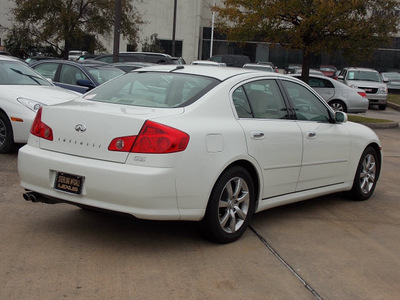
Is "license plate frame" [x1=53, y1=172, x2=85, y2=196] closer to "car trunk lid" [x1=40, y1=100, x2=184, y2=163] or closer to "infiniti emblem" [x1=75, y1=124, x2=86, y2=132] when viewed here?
"car trunk lid" [x1=40, y1=100, x2=184, y2=163]

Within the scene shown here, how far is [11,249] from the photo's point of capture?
448cm

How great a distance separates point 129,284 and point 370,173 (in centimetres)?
418

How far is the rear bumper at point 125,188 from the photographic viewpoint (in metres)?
4.22

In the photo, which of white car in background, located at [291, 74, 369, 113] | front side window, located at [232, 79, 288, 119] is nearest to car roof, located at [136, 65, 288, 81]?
front side window, located at [232, 79, 288, 119]

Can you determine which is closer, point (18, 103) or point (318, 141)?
point (318, 141)

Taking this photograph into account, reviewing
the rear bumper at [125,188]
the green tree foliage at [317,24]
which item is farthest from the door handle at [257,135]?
the green tree foliage at [317,24]

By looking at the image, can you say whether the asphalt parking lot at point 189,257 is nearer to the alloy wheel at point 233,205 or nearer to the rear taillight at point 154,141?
the alloy wheel at point 233,205

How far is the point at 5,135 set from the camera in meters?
8.34

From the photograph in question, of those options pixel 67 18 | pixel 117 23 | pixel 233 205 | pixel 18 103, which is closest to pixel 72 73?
pixel 18 103

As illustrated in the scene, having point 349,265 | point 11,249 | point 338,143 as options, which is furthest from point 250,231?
point 11,249

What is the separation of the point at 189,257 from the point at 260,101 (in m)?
1.75

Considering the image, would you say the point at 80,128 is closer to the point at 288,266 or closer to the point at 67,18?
the point at 288,266

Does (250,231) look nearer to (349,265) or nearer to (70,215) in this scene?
(349,265)

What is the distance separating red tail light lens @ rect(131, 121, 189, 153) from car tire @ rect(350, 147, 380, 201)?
3170 millimetres
